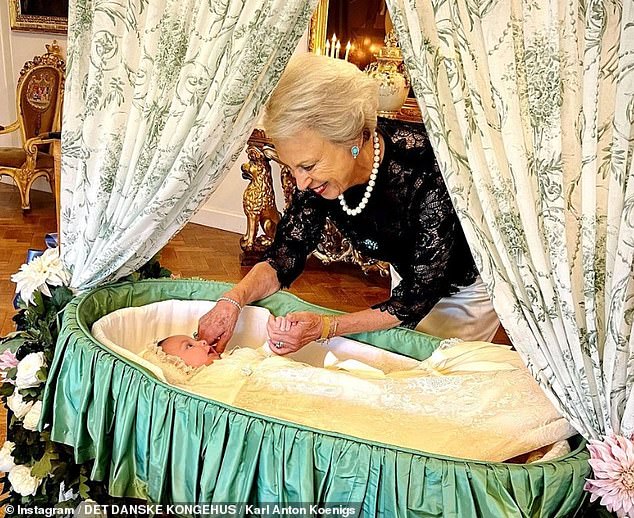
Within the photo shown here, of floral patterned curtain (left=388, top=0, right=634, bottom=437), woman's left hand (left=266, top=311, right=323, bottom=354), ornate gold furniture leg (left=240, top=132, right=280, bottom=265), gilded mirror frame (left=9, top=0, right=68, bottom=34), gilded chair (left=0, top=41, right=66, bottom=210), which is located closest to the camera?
floral patterned curtain (left=388, top=0, right=634, bottom=437)

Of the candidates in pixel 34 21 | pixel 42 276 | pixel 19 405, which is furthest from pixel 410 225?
pixel 34 21

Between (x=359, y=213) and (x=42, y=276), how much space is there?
32.0 inches

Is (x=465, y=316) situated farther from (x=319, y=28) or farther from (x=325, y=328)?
(x=319, y=28)

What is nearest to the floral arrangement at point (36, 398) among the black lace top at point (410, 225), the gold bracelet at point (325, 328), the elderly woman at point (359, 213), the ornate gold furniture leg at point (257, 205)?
the elderly woman at point (359, 213)

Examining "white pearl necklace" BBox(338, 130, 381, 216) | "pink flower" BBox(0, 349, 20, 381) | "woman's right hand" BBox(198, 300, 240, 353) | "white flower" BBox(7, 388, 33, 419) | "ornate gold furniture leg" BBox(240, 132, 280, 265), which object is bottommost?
"ornate gold furniture leg" BBox(240, 132, 280, 265)

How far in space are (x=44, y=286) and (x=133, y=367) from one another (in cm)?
45

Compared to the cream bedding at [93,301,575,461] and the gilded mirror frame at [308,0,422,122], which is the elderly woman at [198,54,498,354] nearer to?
the cream bedding at [93,301,575,461]

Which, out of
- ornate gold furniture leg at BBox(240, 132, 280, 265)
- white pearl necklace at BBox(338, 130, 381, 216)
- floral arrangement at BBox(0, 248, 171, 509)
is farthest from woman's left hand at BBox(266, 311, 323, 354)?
ornate gold furniture leg at BBox(240, 132, 280, 265)

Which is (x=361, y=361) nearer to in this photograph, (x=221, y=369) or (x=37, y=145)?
(x=221, y=369)

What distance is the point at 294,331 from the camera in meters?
1.93

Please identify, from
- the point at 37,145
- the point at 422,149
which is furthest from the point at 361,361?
the point at 37,145

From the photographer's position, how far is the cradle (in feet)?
4.18

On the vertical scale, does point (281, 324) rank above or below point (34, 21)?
below

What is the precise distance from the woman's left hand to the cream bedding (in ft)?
0.18
